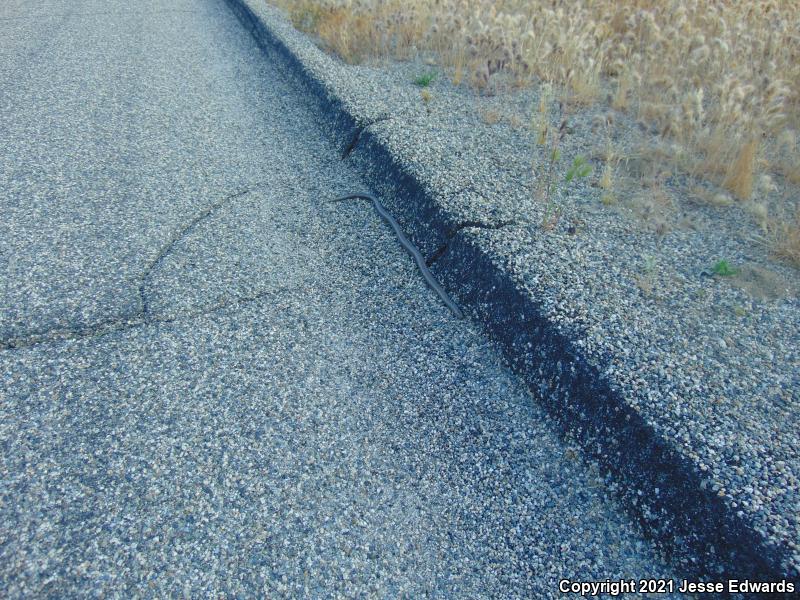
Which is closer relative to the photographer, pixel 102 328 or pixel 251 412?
pixel 251 412

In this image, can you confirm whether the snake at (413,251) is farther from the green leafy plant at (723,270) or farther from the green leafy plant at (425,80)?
the green leafy plant at (425,80)

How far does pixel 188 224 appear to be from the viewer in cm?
265

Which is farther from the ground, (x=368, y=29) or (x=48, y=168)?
(x=368, y=29)

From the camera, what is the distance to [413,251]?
2.52m

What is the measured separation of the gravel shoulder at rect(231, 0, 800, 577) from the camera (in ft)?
4.57

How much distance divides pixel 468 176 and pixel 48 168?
237 cm

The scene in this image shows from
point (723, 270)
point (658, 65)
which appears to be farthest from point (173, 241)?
Answer: point (658, 65)

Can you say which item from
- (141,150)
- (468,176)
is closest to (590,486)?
(468,176)

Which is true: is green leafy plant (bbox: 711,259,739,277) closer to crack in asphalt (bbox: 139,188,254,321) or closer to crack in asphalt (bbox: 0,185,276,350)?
crack in asphalt (bbox: 0,185,276,350)

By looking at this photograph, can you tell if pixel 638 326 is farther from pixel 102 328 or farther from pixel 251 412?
pixel 102 328

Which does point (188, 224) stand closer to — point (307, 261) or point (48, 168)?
point (307, 261)

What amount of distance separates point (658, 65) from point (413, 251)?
302 centimetres

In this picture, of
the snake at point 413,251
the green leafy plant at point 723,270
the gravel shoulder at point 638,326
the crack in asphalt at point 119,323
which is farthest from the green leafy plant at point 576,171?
the crack in asphalt at point 119,323

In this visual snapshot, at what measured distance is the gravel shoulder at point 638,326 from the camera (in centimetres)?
139
